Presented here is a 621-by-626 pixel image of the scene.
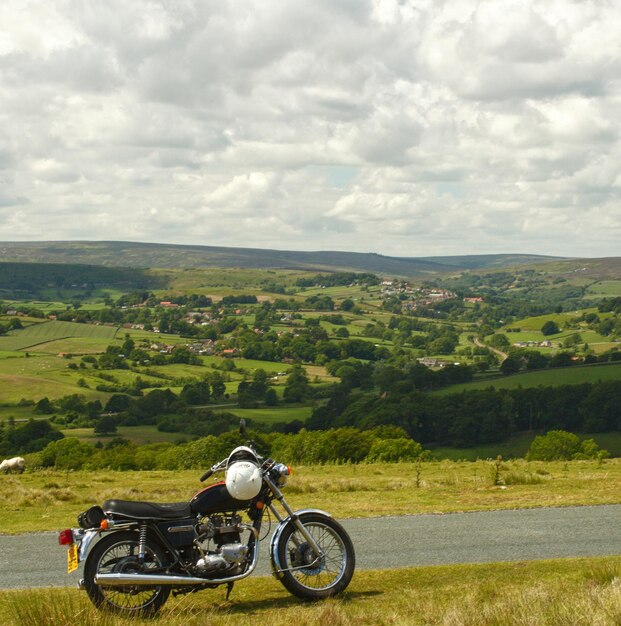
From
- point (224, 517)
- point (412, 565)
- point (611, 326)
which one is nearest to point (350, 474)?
point (412, 565)

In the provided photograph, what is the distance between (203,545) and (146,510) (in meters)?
0.75

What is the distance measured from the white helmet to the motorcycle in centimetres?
1

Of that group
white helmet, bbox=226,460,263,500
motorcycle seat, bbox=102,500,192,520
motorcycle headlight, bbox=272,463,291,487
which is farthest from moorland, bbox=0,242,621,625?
motorcycle headlight, bbox=272,463,291,487

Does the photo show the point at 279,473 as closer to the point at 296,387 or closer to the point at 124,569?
the point at 124,569

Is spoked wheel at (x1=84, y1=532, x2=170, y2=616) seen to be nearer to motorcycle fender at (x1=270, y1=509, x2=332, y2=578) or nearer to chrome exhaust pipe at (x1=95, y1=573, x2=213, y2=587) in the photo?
chrome exhaust pipe at (x1=95, y1=573, x2=213, y2=587)

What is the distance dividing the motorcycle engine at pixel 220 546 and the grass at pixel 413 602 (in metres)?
0.42

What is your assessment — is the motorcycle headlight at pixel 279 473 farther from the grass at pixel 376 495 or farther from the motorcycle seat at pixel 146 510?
the grass at pixel 376 495

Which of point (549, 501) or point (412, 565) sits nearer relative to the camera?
point (412, 565)

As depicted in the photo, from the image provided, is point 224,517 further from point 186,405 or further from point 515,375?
point 515,375

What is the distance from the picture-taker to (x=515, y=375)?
5017 inches

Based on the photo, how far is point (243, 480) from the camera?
9336mm

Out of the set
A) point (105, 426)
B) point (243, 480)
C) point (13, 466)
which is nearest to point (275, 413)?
point (105, 426)

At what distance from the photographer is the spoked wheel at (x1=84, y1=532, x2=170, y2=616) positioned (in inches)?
351

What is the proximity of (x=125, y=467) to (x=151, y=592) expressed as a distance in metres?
49.2
